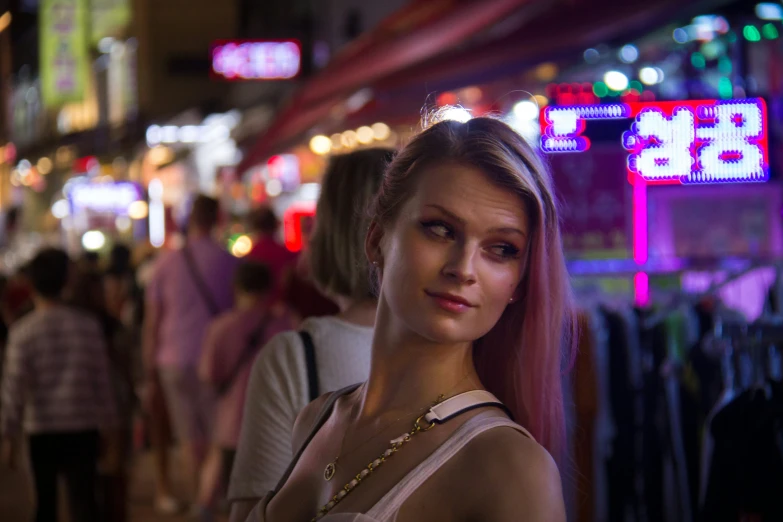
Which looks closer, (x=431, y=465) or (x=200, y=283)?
(x=431, y=465)

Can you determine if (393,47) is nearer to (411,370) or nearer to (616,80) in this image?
(616,80)

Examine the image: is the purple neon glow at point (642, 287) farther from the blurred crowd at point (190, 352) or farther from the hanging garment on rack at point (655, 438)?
the blurred crowd at point (190, 352)

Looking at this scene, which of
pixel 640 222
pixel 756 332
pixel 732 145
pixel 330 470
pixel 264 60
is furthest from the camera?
pixel 264 60

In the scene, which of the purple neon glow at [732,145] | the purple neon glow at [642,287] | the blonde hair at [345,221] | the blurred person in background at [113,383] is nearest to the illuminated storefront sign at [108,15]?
the blurred person in background at [113,383]

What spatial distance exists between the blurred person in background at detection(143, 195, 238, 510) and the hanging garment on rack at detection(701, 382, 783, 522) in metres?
4.15

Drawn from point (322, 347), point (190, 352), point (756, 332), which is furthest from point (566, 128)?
point (322, 347)

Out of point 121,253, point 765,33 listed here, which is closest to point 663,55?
point 765,33

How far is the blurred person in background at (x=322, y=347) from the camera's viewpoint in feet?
8.45

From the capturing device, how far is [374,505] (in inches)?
66.8

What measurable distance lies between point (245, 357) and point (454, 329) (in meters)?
4.43

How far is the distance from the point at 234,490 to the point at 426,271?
103 cm

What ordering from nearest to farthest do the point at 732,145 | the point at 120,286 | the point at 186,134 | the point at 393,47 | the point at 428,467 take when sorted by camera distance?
the point at 428,467
the point at 732,145
the point at 393,47
the point at 120,286
the point at 186,134

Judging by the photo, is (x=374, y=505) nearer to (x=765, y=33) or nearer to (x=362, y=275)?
(x=362, y=275)

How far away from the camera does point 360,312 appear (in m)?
2.79
